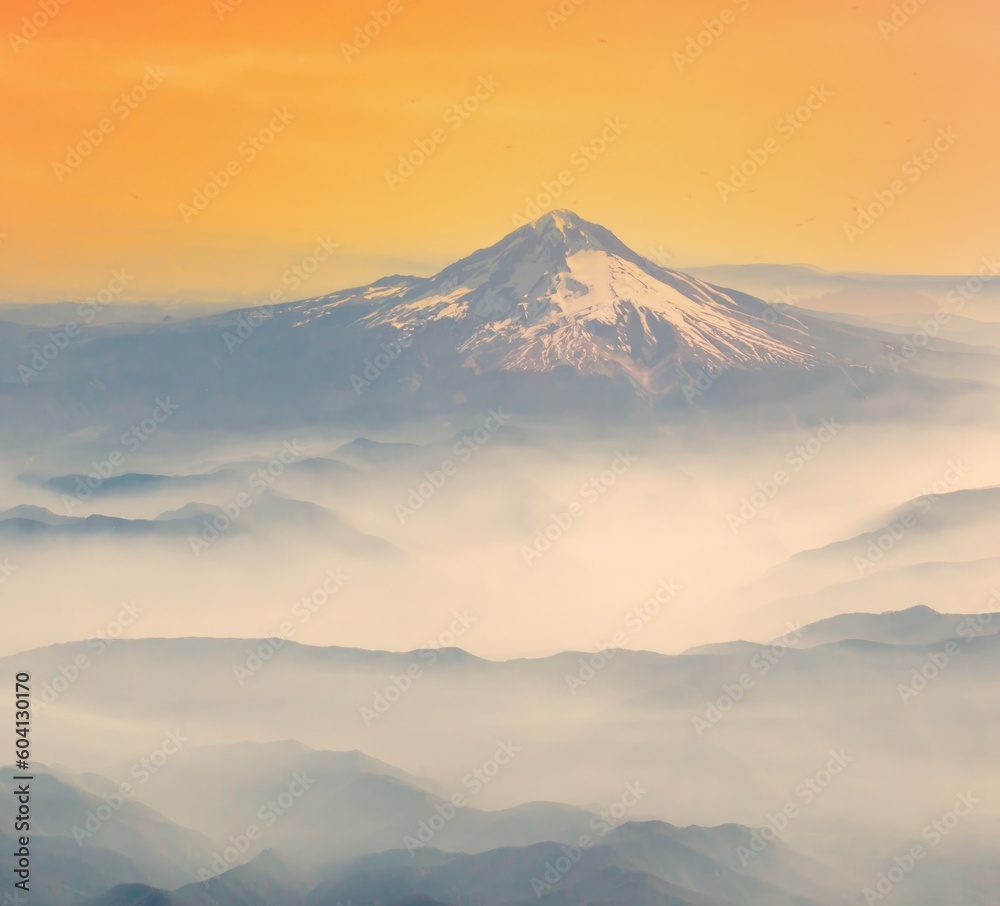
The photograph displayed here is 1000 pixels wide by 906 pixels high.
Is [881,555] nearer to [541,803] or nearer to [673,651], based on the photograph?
[673,651]

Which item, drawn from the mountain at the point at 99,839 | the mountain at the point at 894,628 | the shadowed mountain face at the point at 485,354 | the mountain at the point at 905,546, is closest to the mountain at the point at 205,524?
the shadowed mountain face at the point at 485,354

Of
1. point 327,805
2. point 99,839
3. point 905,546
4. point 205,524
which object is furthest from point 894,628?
point 205,524

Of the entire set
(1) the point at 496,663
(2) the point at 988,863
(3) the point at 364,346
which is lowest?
(2) the point at 988,863

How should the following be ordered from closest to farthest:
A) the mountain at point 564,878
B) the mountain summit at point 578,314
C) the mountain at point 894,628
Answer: the mountain at point 564,878 < the mountain at point 894,628 < the mountain summit at point 578,314

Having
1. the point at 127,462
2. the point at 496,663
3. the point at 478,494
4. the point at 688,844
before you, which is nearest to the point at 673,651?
the point at 496,663

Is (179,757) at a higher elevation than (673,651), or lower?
lower

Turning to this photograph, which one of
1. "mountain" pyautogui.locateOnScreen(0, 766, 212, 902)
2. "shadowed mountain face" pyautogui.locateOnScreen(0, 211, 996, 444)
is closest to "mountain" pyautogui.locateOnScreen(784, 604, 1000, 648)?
"shadowed mountain face" pyautogui.locateOnScreen(0, 211, 996, 444)

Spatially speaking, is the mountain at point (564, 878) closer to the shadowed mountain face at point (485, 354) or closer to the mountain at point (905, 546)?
the mountain at point (905, 546)

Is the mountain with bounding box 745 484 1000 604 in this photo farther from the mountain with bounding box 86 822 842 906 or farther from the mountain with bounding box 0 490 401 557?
the mountain with bounding box 86 822 842 906
